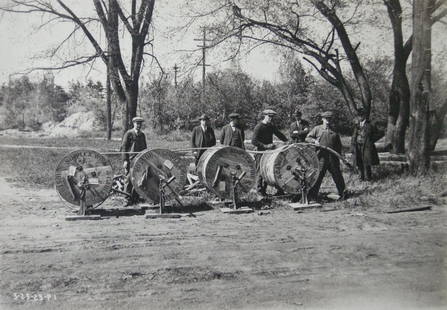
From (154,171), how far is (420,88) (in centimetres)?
780

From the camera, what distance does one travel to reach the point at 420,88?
12.5 m

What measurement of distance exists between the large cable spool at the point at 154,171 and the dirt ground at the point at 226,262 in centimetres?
83

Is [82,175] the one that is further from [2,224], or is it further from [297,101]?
[297,101]

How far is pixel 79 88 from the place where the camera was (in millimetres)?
72062

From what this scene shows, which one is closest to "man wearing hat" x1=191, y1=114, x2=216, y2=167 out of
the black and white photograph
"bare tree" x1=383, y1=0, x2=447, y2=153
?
the black and white photograph

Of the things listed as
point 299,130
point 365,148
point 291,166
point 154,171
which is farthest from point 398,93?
point 154,171

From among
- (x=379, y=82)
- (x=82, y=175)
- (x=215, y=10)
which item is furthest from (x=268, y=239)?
(x=379, y=82)

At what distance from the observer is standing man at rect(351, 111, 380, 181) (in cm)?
1241

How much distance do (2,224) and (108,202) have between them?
2707 mm

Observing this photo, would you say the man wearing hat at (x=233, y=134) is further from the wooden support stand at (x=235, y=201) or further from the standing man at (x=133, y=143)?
the standing man at (x=133, y=143)

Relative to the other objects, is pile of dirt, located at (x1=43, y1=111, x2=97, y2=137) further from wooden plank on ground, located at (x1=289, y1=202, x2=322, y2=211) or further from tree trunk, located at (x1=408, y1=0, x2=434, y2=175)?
wooden plank on ground, located at (x1=289, y1=202, x2=322, y2=211)

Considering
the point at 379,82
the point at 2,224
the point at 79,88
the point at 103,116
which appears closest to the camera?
the point at 2,224

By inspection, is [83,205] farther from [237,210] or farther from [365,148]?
[365,148]

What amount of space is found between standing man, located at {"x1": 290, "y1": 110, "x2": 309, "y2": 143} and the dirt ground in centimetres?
353
